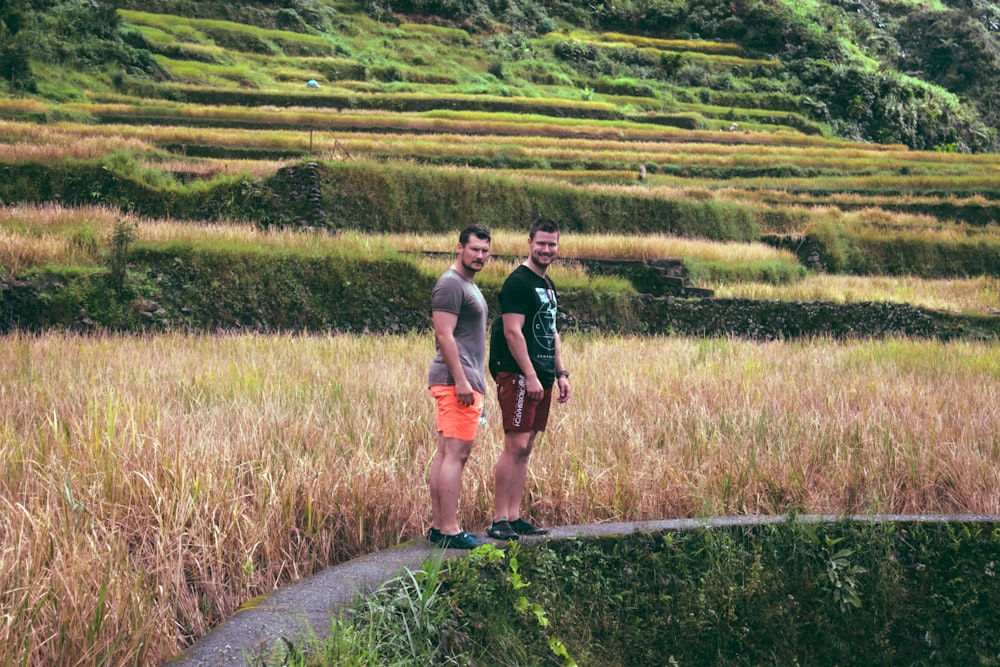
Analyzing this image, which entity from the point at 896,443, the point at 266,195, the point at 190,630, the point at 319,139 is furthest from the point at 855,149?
the point at 190,630

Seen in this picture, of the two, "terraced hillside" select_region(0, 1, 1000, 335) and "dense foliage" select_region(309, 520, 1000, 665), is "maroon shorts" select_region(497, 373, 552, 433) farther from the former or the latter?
"terraced hillside" select_region(0, 1, 1000, 335)

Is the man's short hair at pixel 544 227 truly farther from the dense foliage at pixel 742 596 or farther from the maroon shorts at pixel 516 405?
the dense foliage at pixel 742 596

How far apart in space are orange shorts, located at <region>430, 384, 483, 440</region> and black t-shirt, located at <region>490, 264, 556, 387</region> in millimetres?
225

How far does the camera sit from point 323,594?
13.0 feet

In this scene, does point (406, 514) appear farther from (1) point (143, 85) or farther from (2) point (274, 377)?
(1) point (143, 85)

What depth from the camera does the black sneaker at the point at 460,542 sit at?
4388 mm

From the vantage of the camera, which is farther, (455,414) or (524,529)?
(524,529)

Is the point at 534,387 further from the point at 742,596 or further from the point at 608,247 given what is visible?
the point at 608,247

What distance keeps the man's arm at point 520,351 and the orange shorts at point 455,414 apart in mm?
229

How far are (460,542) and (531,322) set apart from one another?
103cm

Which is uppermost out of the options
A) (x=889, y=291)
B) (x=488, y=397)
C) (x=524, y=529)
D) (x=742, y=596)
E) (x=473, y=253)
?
(x=473, y=253)

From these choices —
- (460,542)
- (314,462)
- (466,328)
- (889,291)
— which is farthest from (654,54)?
(460,542)


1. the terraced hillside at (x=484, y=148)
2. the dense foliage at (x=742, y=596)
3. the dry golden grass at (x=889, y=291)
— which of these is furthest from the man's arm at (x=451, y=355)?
the dry golden grass at (x=889, y=291)

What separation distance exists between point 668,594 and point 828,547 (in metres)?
0.81
